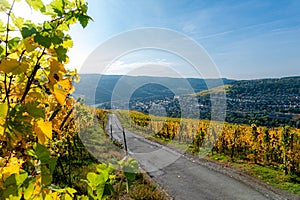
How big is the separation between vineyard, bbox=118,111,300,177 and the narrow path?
2433mm

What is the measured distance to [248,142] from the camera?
14008mm

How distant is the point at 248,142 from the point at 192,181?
6.41 m

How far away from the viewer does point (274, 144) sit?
40.8 ft

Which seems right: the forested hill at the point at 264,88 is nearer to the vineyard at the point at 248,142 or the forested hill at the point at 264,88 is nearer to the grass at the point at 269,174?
the vineyard at the point at 248,142

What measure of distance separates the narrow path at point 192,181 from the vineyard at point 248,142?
7.98ft

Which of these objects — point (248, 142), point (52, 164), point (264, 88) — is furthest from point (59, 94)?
point (264, 88)

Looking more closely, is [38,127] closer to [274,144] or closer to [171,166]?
[171,166]

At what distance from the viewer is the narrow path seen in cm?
763

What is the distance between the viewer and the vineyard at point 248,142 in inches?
418

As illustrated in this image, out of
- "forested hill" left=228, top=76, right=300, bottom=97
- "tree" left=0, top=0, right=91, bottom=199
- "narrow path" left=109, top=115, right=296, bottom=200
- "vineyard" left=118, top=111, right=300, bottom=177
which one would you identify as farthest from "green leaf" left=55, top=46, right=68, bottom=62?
"forested hill" left=228, top=76, right=300, bottom=97

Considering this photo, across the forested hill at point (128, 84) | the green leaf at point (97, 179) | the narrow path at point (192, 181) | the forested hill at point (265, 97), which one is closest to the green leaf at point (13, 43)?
the green leaf at point (97, 179)

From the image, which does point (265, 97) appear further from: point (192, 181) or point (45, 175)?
point (45, 175)

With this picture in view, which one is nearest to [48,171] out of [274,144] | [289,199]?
[289,199]

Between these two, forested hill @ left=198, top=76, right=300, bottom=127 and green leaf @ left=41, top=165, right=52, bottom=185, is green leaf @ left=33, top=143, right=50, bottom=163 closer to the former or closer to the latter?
green leaf @ left=41, top=165, right=52, bottom=185
